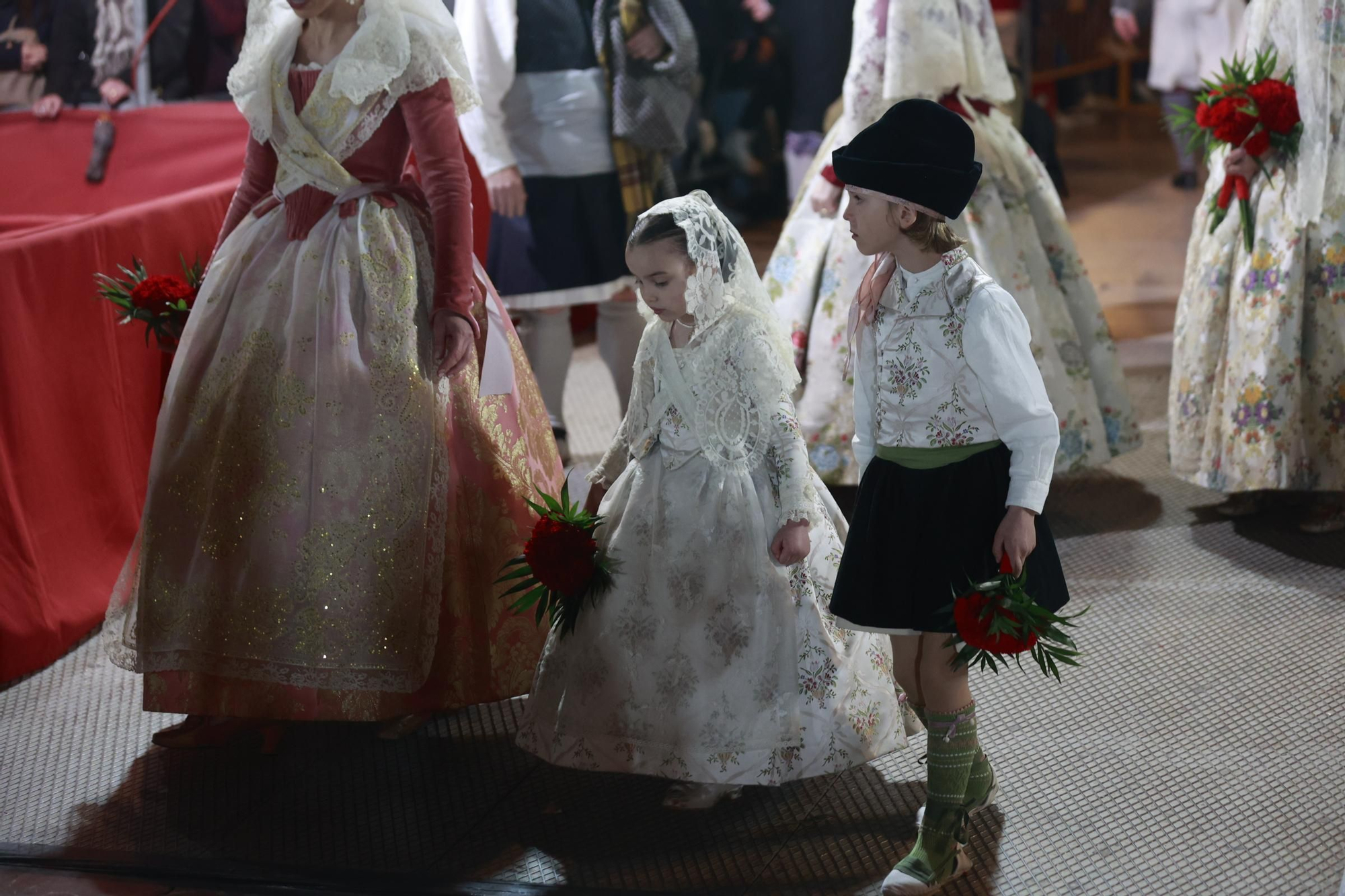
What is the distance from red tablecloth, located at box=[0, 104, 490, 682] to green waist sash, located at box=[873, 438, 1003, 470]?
1.99 metres

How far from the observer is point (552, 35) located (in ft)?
12.7

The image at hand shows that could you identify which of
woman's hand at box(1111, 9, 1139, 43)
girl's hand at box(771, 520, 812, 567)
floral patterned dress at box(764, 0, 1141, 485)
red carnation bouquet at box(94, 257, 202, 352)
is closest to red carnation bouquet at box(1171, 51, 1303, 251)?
floral patterned dress at box(764, 0, 1141, 485)

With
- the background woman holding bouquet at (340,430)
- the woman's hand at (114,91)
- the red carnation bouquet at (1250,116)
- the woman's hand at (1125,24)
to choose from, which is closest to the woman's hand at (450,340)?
the background woman holding bouquet at (340,430)

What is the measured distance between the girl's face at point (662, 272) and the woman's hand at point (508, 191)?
1590 millimetres

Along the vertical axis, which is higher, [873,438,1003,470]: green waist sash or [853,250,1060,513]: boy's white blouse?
[853,250,1060,513]: boy's white blouse

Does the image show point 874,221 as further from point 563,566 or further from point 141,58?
point 141,58

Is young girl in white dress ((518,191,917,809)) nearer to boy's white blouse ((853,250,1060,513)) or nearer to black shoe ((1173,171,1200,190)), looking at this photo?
boy's white blouse ((853,250,1060,513))

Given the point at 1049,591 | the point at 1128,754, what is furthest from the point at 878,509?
the point at 1128,754

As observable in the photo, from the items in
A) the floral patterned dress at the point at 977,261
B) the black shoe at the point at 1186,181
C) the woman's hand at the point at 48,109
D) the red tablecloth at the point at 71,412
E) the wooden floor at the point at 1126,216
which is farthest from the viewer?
the black shoe at the point at 1186,181

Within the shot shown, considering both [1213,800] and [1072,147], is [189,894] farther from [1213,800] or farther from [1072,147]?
[1072,147]

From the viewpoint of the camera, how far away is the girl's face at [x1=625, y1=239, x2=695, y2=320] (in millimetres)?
2312

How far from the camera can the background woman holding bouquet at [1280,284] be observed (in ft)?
10.6

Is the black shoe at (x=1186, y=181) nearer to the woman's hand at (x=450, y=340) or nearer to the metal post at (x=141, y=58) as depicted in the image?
the metal post at (x=141, y=58)

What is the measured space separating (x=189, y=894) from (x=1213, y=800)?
1.75 metres
